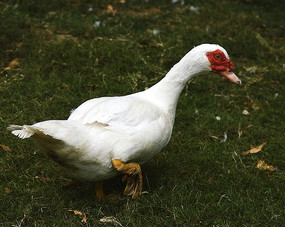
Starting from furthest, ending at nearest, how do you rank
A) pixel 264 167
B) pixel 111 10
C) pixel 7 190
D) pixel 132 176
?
pixel 111 10 → pixel 264 167 → pixel 7 190 → pixel 132 176

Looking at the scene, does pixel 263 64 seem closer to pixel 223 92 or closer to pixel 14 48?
pixel 223 92

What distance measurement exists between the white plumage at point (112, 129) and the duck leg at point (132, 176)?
0.04 meters

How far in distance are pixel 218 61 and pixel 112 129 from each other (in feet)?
3.57

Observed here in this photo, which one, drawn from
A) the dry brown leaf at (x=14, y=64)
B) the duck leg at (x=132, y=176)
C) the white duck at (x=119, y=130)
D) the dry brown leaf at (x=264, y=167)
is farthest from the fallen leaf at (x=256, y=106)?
the dry brown leaf at (x=14, y=64)

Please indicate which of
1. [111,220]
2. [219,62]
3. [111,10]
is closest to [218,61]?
[219,62]

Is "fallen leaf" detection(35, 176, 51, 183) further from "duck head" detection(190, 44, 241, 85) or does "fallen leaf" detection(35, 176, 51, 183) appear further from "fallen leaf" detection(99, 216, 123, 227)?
"duck head" detection(190, 44, 241, 85)

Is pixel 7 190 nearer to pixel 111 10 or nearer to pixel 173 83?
pixel 173 83

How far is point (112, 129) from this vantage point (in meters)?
3.33

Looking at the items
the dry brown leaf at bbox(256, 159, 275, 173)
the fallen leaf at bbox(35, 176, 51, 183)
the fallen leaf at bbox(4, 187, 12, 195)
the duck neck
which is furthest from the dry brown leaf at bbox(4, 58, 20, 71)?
the dry brown leaf at bbox(256, 159, 275, 173)

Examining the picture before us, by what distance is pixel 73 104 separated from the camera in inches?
199

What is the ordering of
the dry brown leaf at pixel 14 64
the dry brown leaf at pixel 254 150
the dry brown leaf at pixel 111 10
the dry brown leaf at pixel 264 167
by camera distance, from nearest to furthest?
the dry brown leaf at pixel 264 167 < the dry brown leaf at pixel 254 150 < the dry brown leaf at pixel 14 64 < the dry brown leaf at pixel 111 10

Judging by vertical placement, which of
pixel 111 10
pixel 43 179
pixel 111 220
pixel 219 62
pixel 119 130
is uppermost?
pixel 219 62

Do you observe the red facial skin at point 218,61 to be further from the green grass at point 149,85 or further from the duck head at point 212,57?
the green grass at point 149,85

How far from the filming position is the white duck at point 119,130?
3.11m
